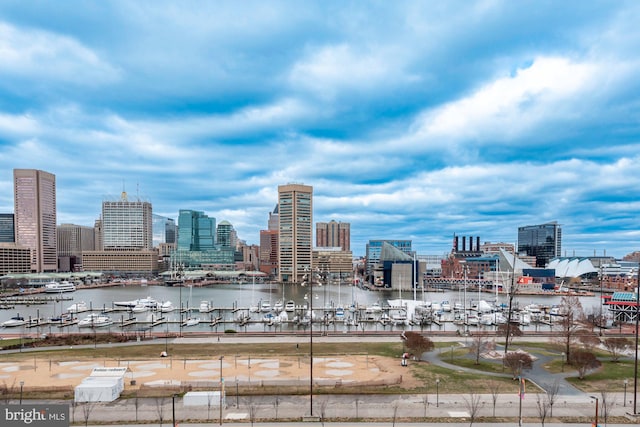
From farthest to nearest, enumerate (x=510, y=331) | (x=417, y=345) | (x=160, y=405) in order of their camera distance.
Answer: (x=510, y=331)
(x=417, y=345)
(x=160, y=405)

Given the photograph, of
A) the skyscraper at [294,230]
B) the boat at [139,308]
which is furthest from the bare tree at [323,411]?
the skyscraper at [294,230]

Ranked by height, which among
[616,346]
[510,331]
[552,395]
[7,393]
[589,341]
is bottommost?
A: [510,331]

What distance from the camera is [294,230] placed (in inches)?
7333

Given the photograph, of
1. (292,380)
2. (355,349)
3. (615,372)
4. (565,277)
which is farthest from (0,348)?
(565,277)

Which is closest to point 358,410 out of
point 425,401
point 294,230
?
point 425,401

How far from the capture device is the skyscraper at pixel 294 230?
184 m

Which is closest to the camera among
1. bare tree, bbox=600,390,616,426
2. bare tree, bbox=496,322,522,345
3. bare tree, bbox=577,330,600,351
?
bare tree, bbox=600,390,616,426

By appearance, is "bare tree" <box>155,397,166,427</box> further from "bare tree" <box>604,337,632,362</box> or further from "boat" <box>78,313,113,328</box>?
"boat" <box>78,313,113,328</box>

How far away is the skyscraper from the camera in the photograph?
183625 millimetres

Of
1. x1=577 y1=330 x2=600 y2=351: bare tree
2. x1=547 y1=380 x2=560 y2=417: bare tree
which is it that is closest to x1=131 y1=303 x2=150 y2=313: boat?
x1=547 y1=380 x2=560 y2=417: bare tree

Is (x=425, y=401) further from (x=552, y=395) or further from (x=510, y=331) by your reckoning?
(x=510, y=331)

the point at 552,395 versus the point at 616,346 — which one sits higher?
the point at 552,395

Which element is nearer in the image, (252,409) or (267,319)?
(252,409)

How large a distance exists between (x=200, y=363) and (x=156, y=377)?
208 inches
